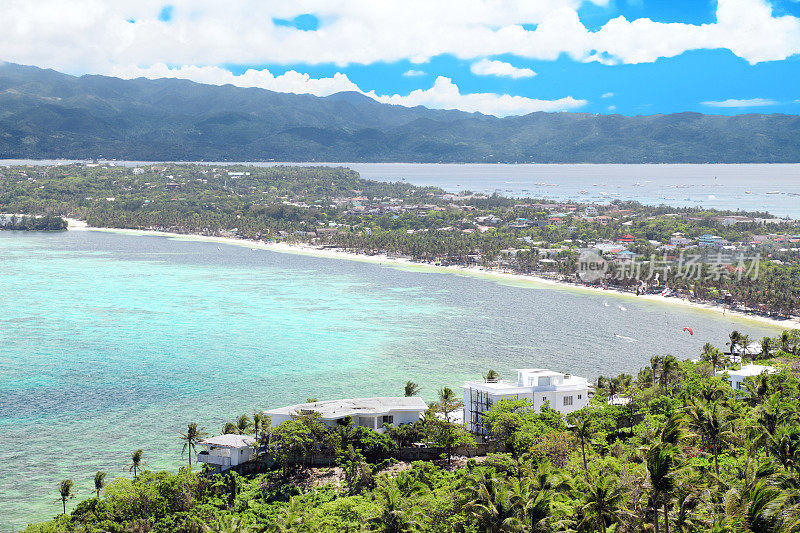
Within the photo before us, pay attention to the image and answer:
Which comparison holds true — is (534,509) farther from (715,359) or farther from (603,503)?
(715,359)

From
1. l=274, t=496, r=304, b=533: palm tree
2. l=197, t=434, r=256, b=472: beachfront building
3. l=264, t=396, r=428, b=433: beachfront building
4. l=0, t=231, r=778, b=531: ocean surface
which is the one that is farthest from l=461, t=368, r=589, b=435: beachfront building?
l=274, t=496, r=304, b=533: palm tree

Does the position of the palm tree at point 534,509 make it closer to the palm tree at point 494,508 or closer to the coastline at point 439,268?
the palm tree at point 494,508

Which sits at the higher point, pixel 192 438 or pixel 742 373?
pixel 742 373

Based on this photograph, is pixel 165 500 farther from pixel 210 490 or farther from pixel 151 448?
pixel 151 448

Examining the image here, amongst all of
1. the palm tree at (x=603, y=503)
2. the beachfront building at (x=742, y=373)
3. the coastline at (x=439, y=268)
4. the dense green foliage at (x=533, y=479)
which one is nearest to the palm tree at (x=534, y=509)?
the dense green foliage at (x=533, y=479)

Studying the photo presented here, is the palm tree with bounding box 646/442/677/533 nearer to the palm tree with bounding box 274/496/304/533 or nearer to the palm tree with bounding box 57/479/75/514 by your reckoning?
the palm tree with bounding box 274/496/304/533

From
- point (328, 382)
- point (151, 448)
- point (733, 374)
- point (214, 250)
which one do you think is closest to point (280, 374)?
point (328, 382)

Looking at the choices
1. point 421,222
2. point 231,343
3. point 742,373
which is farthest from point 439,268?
point 742,373
